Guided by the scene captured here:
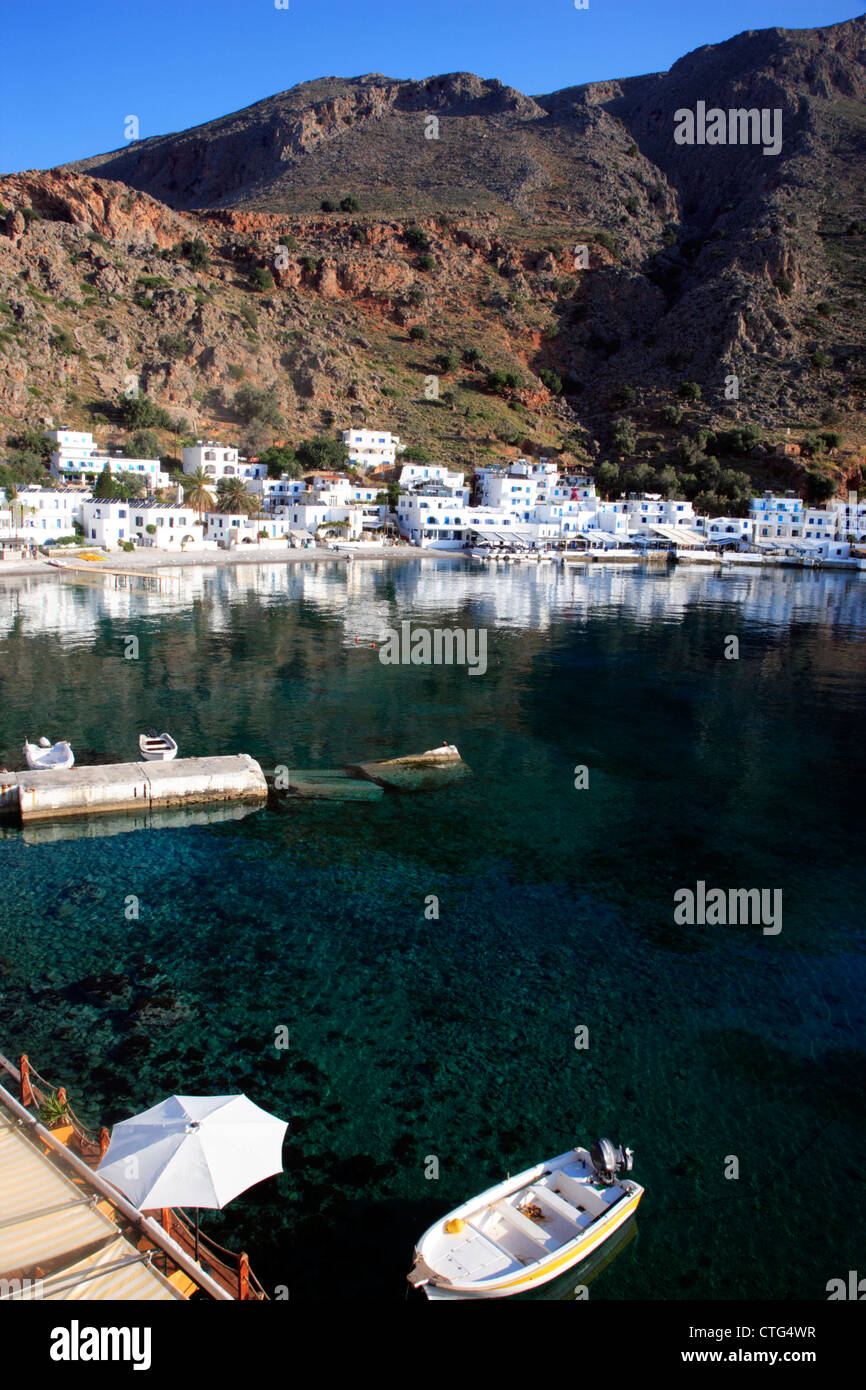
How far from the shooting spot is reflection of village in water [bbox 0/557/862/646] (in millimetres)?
52750

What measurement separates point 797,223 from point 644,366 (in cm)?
3546

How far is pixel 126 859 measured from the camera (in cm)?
2077

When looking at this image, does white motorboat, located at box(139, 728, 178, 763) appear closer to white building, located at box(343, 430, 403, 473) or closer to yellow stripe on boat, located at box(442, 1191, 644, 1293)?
yellow stripe on boat, located at box(442, 1191, 644, 1293)

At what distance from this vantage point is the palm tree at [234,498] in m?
90.2

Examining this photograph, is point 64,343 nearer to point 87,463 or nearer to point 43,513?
point 87,463

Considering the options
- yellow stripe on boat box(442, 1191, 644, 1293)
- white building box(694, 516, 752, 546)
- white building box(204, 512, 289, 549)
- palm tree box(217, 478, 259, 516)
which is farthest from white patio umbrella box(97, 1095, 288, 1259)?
white building box(694, 516, 752, 546)

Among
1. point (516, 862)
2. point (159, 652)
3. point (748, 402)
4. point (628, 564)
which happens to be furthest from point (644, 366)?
point (516, 862)

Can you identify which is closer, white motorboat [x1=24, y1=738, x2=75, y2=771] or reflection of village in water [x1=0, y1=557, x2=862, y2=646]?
white motorboat [x1=24, y1=738, x2=75, y2=771]

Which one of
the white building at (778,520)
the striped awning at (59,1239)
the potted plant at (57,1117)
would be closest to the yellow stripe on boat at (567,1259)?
the striped awning at (59,1239)

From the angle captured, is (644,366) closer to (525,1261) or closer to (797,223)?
(797,223)

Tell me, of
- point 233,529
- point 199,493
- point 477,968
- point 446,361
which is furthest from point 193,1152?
point 446,361

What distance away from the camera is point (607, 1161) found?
10.6 m

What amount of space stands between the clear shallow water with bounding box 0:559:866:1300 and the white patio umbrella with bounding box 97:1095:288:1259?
1188 millimetres

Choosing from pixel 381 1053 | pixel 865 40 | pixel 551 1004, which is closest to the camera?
pixel 381 1053
